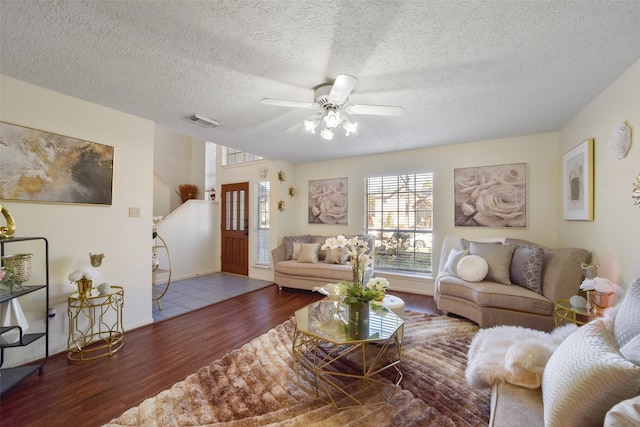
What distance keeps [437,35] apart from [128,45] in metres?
1.93

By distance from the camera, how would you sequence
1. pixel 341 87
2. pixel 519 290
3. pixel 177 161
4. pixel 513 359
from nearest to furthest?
pixel 513 359 < pixel 341 87 < pixel 519 290 < pixel 177 161

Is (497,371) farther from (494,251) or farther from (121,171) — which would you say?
(121,171)

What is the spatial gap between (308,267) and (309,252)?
31 centimetres

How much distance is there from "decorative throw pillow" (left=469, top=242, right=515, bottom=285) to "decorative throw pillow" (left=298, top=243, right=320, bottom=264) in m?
2.34

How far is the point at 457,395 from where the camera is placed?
5.41 ft

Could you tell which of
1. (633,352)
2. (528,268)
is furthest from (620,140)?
(633,352)

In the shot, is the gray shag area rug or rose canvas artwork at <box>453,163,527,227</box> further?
rose canvas artwork at <box>453,163,527,227</box>

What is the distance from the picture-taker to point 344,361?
207 centimetres

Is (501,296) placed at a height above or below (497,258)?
below

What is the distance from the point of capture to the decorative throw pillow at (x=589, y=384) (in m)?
0.79

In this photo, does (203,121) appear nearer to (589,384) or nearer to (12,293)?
(12,293)

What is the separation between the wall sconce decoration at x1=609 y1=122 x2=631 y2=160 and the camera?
1885 millimetres

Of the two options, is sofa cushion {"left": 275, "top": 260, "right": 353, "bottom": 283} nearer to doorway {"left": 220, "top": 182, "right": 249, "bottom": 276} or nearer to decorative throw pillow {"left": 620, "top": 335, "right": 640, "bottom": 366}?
doorway {"left": 220, "top": 182, "right": 249, "bottom": 276}

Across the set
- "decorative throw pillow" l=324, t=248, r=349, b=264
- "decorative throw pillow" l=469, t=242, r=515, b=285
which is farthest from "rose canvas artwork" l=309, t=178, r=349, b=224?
"decorative throw pillow" l=469, t=242, r=515, b=285
